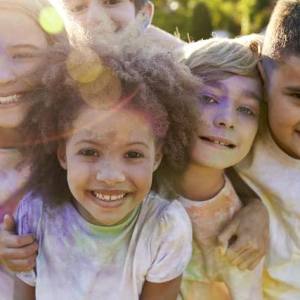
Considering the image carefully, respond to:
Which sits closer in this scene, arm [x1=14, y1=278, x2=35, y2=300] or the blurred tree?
arm [x1=14, y1=278, x2=35, y2=300]

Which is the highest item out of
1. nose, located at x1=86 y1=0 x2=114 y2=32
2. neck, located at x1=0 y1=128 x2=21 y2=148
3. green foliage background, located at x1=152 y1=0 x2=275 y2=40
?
nose, located at x1=86 y1=0 x2=114 y2=32

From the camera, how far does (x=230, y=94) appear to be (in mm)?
2598

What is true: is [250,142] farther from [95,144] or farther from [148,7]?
[148,7]

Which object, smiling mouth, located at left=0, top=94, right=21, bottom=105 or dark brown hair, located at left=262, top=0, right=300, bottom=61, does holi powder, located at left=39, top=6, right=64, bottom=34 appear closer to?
smiling mouth, located at left=0, top=94, right=21, bottom=105

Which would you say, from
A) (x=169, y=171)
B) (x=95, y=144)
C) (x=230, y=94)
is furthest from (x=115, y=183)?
(x=230, y=94)

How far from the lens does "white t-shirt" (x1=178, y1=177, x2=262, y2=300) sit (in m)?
2.71

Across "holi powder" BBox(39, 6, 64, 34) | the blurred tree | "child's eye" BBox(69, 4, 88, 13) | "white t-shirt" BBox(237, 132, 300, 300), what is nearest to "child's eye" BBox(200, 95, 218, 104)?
"white t-shirt" BBox(237, 132, 300, 300)

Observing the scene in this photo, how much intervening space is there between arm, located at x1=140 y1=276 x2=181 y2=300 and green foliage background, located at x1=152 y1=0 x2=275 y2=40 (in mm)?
16162

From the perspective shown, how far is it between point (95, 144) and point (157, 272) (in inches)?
21.7

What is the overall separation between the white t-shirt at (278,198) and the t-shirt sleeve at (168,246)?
1.57 ft

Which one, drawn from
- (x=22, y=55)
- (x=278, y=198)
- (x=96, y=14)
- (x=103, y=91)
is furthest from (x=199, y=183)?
(x=96, y=14)

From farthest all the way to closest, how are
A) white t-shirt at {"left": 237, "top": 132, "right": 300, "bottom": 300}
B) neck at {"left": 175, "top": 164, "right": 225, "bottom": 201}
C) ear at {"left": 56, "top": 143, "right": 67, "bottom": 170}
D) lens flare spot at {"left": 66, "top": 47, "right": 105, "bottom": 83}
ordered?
white t-shirt at {"left": 237, "top": 132, "right": 300, "bottom": 300} < neck at {"left": 175, "top": 164, "right": 225, "bottom": 201} < ear at {"left": 56, "top": 143, "right": 67, "bottom": 170} < lens flare spot at {"left": 66, "top": 47, "right": 105, "bottom": 83}

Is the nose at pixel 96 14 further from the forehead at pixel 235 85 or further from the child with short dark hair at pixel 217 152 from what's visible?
the forehead at pixel 235 85

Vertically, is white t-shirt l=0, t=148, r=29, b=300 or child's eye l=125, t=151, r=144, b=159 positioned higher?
child's eye l=125, t=151, r=144, b=159
